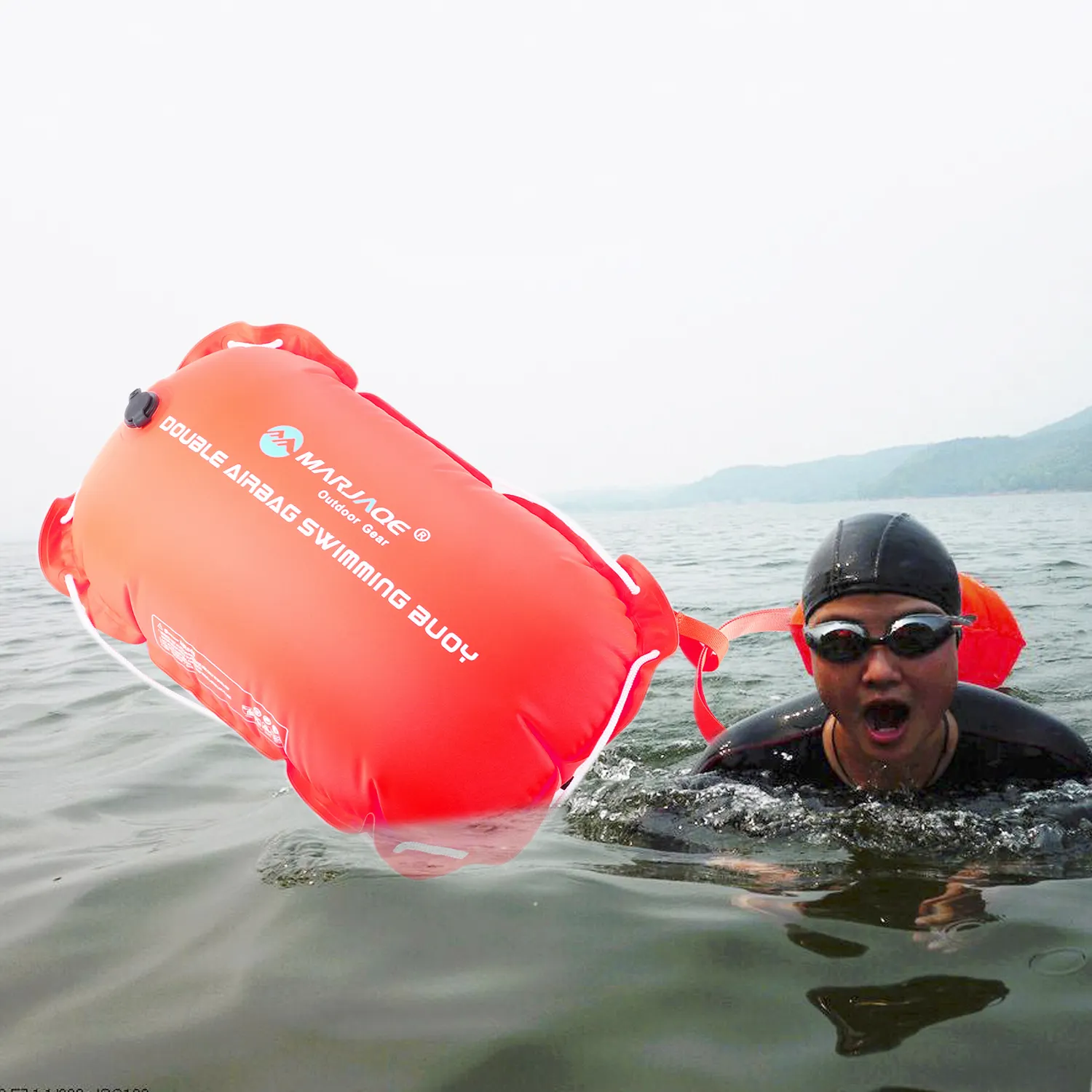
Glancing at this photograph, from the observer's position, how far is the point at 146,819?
3668 millimetres

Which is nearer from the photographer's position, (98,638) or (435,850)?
(435,850)

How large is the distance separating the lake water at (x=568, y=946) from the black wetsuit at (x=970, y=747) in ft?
0.34

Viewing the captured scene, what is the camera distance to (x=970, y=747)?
347 cm

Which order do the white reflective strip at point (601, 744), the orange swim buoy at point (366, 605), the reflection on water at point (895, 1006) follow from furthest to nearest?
the white reflective strip at point (601, 744)
the orange swim buoy at point (366, 605)
the reflection on water at point (895, 1006)

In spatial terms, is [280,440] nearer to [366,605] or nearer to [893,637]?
[366,605]

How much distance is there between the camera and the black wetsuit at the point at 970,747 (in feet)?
11.3

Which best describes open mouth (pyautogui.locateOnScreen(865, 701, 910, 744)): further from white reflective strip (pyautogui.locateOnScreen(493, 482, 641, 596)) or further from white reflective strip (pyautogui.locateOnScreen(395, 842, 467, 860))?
white reflective strip (pyautogui.locateOnScreen(395, 842, 467, 860))

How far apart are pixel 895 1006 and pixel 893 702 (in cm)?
137

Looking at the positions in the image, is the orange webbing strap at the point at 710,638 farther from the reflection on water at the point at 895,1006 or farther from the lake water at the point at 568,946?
the reflection on water at the point at 895,1006

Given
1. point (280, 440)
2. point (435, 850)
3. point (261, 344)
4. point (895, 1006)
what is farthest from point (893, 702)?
point (261, 344)

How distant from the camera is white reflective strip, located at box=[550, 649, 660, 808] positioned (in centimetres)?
292

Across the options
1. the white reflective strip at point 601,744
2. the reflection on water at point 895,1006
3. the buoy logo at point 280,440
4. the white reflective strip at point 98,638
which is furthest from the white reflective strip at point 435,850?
the buoy logo at point 280,440

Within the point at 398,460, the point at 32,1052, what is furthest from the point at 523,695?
the point at 32,1052

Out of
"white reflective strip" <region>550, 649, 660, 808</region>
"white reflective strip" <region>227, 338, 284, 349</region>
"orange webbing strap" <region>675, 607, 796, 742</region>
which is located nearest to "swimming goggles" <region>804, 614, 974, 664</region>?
"orange webbing strap" <region>675, 607, 796, 742</region>
